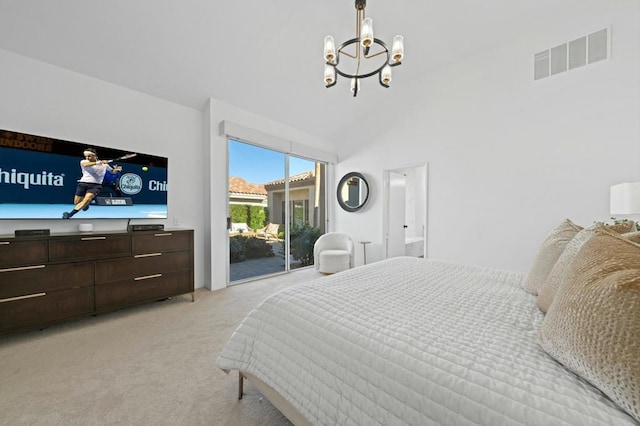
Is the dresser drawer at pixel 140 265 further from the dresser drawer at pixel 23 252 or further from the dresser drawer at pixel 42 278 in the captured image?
the dresser drawer at pixel 23 252

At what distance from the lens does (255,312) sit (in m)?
1.37

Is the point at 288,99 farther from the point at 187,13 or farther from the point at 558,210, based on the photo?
the point at 558,210

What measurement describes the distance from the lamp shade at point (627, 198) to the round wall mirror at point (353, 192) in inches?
124

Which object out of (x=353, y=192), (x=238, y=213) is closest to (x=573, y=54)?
(x=353, y=192)

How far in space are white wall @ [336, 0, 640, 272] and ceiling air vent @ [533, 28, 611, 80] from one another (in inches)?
2.4

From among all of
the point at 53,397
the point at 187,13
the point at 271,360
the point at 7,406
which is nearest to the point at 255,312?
the point at 271,360

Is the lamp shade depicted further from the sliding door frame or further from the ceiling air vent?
the sliding door frame

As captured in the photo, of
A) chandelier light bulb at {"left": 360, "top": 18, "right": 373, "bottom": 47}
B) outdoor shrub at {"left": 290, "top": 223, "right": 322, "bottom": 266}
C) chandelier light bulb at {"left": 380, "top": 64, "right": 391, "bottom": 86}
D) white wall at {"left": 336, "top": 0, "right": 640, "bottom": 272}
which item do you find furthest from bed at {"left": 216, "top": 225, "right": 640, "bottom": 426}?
outdoor shrub at {"left": 290, "top": 223, "right": 322, "bottom": 266}

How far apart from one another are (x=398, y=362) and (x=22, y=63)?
3.94 m

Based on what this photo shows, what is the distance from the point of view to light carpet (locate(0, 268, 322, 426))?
1.35 m

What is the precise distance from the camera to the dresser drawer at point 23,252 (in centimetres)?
195

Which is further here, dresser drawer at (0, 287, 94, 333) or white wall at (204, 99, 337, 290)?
white wall at (204, 99, 337, 290)

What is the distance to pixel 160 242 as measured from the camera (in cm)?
280

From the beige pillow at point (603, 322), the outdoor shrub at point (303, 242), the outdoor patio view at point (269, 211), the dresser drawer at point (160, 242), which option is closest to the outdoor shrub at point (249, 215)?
the outdoor patio view at point (269, 211)
